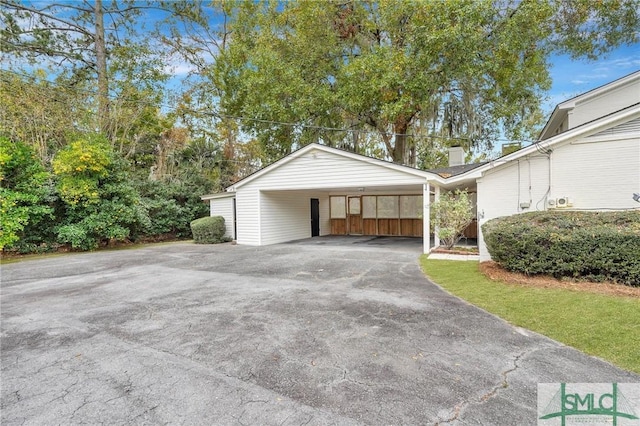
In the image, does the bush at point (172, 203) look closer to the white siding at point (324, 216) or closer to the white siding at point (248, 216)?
the white siding at point (248, 216)

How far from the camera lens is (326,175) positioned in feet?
38.0

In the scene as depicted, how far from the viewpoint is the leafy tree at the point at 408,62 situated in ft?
44.2

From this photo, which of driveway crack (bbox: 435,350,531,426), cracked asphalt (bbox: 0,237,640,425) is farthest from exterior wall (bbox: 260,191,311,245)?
driveway crack (bbox: 435,350,531,426)

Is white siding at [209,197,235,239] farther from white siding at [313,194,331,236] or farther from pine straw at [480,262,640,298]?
pine straw at [480,262,640,298]

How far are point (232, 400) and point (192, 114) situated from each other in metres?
21.2

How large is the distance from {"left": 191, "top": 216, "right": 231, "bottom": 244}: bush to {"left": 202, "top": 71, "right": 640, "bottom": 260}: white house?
570mm

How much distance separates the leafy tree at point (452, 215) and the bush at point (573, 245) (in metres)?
2.93

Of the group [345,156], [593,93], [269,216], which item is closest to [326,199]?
[269,216]

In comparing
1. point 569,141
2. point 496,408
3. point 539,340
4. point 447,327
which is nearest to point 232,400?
point 496,408

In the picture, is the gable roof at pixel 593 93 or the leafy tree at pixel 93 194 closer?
the gable roof at pixel 593 93

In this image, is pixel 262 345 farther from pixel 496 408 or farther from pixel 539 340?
pixel 539 340

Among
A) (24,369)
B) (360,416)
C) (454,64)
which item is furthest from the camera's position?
(454,64)

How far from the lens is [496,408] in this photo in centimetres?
233

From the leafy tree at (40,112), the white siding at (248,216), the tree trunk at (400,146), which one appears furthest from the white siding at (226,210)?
the tree trunk at (400,146)
